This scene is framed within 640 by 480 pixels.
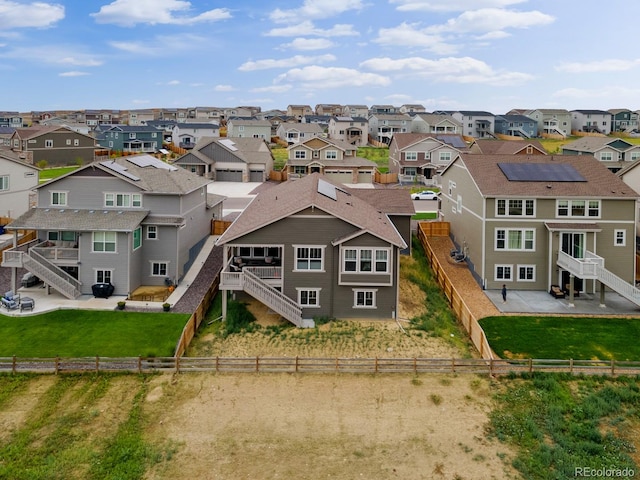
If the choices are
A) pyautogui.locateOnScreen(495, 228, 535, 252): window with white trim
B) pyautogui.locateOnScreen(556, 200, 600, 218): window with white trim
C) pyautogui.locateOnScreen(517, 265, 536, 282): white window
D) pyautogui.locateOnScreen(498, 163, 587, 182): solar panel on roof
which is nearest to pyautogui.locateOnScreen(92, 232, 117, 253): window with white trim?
pyautogui.locateOnScreen(495, 228, 535, 252): window with white trim

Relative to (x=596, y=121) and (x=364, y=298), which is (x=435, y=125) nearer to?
(x=596, y=121)

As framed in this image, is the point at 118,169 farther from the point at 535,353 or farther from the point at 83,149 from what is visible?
the point at 83,149

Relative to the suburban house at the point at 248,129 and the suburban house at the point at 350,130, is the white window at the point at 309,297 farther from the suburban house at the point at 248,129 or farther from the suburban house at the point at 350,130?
the suburban house at the point at 350,130

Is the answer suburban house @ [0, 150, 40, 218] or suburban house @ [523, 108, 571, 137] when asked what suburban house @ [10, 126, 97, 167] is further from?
suburban house @ [523, 108, 571, 137]

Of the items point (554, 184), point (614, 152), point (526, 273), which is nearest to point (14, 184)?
point (526, 273)

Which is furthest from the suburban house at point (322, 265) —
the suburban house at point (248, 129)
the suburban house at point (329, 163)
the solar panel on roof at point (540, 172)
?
the suburban house at point (248, 129)

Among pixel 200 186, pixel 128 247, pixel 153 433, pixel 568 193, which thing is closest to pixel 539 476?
pixel 153 433
